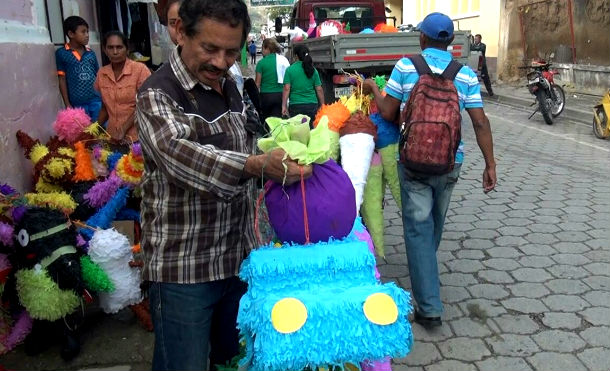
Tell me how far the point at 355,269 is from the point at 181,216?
0.58 metres

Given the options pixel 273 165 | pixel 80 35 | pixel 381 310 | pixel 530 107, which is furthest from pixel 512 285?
pixel 530 107

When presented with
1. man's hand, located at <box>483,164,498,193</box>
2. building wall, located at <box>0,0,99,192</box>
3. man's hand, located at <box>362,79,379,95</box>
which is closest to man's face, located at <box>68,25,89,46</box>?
building wall, located at <box>0,0,99,192</box>

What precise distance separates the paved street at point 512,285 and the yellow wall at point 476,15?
1223 cm

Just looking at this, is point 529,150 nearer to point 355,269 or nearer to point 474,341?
point 474,341

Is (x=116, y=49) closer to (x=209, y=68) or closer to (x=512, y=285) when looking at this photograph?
(x=209, y=68)

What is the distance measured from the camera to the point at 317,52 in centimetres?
936

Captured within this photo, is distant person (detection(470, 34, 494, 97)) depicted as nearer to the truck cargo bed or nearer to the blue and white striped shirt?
the truck cargo bed

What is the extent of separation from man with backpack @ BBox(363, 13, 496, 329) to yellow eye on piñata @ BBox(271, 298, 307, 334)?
161 centimetres

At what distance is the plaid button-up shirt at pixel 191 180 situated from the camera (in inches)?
60.7

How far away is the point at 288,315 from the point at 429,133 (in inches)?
65.9

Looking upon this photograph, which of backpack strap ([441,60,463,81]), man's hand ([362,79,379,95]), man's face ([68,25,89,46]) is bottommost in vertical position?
man's hand ([362,79,379,95])

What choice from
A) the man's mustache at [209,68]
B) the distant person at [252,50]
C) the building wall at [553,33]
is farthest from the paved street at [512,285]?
the distant person at [252,50]

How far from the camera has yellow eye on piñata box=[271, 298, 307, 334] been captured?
1578 millimetres

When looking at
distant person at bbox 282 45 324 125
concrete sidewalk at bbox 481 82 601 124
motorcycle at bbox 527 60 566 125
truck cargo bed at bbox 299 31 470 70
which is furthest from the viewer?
concrete sidewalk at bbox 481 82 601 124
